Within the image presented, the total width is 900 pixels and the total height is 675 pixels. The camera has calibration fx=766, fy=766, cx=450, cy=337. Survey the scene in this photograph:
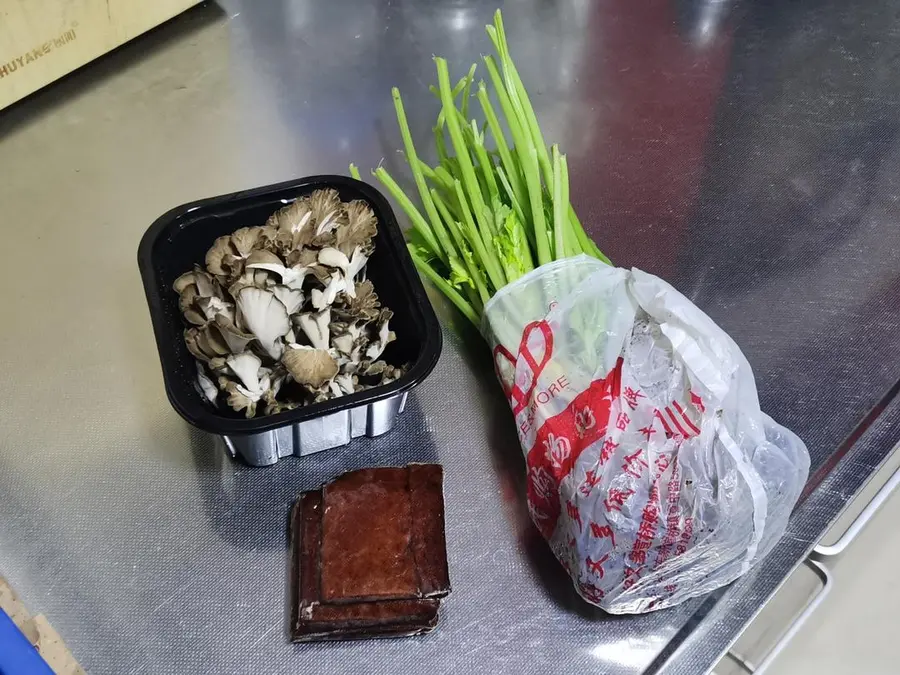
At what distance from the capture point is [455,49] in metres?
1.14

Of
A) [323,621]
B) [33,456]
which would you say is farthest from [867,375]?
[33,456]

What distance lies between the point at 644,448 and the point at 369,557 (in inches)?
9.5

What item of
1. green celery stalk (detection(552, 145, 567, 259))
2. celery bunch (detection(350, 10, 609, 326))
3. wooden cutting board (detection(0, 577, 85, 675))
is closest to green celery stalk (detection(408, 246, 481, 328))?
celery bunch (detection(350, 10, 609, 326))

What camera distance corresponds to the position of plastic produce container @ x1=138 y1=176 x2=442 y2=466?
61 centimetres

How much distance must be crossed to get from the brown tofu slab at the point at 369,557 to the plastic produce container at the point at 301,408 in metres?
0.06

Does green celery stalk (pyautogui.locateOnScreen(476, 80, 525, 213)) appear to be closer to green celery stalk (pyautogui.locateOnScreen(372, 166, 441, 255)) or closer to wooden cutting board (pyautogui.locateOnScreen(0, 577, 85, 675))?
green celery stalk (pyautogui.locateOnScreen(372, 166, 441, 255))

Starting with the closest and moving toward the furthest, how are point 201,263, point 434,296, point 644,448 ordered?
point 644,448
point 201,263
point 434,296

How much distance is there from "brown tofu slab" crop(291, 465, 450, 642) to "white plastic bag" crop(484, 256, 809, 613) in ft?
0.33

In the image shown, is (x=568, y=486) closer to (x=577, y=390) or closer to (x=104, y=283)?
(x=577, y=390)

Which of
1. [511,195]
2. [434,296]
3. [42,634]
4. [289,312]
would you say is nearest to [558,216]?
[511,195]

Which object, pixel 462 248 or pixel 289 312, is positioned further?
pixel 462 248

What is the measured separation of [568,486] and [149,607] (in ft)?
1.23

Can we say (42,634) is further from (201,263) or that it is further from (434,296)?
(434,296)

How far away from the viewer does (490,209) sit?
0.80 meters
